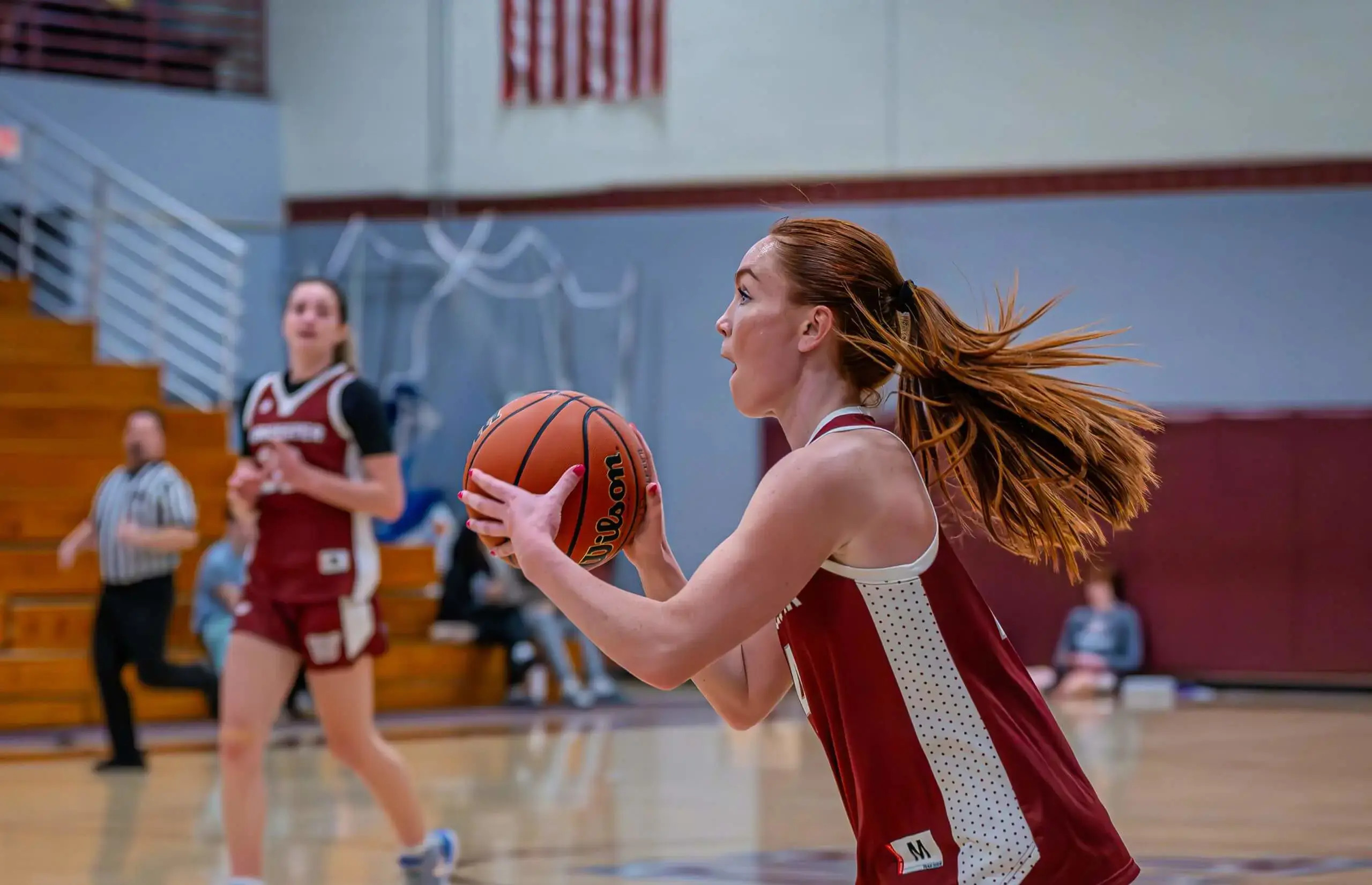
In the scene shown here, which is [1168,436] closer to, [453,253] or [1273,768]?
[1273,768]

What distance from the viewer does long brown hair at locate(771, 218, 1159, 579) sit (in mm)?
2502

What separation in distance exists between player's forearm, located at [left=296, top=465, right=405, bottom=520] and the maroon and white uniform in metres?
0.06

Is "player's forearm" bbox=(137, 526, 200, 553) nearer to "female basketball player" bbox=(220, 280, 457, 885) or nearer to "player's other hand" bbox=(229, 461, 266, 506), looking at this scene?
"female basketball player" bbox=(220, 280, 457, 885)

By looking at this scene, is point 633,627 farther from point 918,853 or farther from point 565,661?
point 565,661

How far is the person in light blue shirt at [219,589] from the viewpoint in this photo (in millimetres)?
10633

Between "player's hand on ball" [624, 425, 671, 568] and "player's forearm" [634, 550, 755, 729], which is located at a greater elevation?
"player's hand on ball" [624, 425, 671, 568]

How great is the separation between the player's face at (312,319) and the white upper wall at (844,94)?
8974mm

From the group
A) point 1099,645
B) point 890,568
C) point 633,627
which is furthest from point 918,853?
point 1099,645

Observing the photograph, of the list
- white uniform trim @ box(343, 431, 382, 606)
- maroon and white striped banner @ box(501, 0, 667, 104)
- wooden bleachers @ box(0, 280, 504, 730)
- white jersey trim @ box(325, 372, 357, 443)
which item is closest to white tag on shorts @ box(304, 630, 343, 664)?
white uniform trim @ box(343, 431, 382, 606)

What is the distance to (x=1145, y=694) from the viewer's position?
12.9m

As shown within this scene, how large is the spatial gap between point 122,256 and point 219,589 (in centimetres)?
485

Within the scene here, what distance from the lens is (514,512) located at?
2.43 metres

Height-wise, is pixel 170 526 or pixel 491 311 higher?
pixel 491 311

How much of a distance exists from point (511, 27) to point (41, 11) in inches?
153
